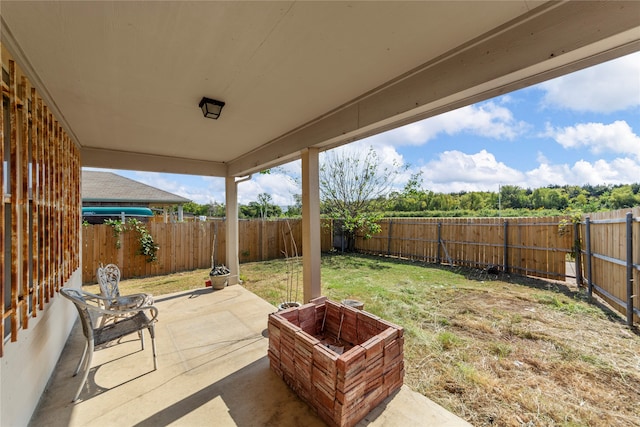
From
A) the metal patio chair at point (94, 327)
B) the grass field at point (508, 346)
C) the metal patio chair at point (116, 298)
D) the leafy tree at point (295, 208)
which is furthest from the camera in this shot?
the leafy tree at point (295, 208)

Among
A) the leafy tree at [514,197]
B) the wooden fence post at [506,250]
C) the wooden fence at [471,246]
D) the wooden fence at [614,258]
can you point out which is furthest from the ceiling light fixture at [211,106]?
the leafy tree at [514,197]

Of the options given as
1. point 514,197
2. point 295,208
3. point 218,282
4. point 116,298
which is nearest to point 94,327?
point 116,298

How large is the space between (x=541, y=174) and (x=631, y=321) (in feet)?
74.3

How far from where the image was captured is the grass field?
1981mm

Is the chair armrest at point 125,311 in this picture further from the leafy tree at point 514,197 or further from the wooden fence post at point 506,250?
the leafy tree at point 514,197

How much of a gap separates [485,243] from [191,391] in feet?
24.5

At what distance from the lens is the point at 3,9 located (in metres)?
1.32

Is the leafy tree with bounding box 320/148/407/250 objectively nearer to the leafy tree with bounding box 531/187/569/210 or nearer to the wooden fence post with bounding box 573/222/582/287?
the wooden fence post with bounding box 573/222/582/287

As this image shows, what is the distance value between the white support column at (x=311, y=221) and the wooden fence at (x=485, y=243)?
546 cm

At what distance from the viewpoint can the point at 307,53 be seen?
5.76 ft

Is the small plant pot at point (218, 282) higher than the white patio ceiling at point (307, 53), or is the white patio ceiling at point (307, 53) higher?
the white patio ceiling at point (307, 53)

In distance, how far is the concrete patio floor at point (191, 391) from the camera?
1827 millimetres

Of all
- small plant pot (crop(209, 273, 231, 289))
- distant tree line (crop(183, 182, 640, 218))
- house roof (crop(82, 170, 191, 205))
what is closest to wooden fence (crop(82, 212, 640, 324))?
small plant pot (crop(209, 273, 231, 289))

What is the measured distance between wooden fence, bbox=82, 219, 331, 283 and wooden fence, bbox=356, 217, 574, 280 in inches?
165
